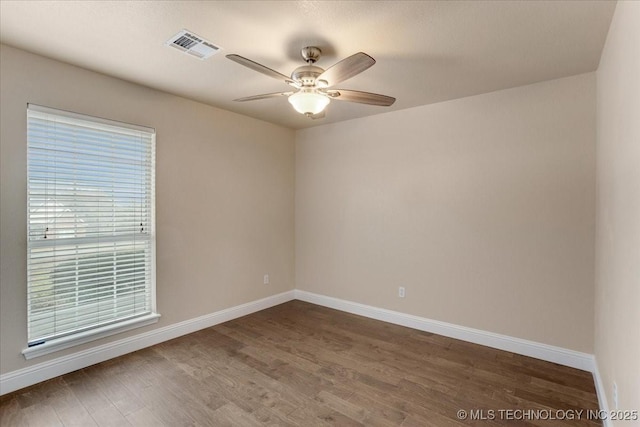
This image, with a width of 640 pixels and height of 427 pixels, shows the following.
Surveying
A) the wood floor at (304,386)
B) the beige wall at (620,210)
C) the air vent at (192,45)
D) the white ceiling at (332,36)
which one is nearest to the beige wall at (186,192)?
the white ceiling at (332,36)

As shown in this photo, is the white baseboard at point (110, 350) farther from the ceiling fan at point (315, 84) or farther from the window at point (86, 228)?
the ceiling fan at point (315, 84)

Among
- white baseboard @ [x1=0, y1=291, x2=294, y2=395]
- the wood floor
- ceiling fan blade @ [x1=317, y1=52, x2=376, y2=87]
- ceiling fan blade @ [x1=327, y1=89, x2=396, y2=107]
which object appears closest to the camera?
ceiling fan blade @ [x1=317, y1=52, x2=376, y2=87]

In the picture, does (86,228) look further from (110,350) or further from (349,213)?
(349,213)

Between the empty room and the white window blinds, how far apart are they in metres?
0.02

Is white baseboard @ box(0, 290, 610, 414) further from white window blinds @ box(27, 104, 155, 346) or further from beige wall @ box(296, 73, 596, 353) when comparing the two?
white window blinds @ box(27, 104, 155, 346)

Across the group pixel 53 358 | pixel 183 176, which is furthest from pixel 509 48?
pixel 53 358

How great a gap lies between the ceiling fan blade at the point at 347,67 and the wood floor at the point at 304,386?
2234 millimetres

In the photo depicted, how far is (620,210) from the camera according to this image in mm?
1645

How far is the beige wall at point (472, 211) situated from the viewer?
8.69 feet

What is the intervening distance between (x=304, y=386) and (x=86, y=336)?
6.26 feet

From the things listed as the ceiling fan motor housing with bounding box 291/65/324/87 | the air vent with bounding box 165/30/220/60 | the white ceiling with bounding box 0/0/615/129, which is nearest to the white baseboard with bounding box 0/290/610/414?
the white ceiling with bounding box 0/0/615/129

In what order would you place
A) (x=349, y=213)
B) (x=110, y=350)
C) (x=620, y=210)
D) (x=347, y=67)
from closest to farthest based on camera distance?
(x=620, y=210), (x=347, y=67), (x=110, y=350), (x=349, y=213)

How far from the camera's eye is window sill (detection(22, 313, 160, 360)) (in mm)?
2354

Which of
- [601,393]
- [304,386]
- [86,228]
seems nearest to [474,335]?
[601,393]
